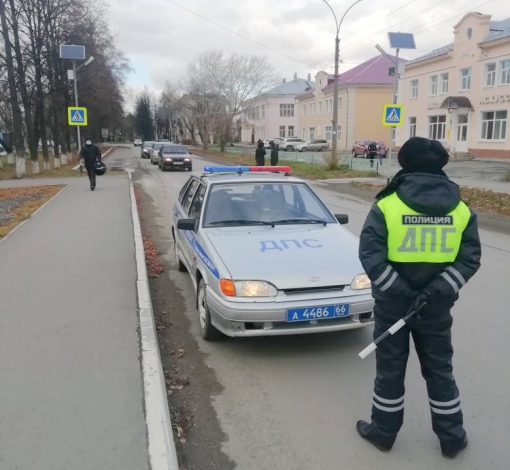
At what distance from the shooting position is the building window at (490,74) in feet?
115

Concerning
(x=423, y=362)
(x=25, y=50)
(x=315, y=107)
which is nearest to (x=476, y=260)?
(x=423, y=362)

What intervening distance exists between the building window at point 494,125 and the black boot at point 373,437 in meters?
35.4

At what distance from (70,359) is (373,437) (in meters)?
2.48

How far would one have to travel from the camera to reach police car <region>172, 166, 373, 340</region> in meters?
4.27

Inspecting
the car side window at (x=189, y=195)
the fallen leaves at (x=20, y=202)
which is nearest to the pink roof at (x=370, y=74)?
the fallen leaves at (x=20, y=202)

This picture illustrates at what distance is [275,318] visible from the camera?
4211 millimetres

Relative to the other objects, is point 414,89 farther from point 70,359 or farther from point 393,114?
point 70,359

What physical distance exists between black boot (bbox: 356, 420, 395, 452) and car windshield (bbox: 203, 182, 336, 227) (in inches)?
108

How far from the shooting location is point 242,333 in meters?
4.32

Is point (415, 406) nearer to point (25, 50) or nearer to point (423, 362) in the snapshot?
point (423, 362)

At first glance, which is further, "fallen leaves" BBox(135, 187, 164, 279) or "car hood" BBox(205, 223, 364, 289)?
"fallen leaves" BBox(135, 187, 164, 279)

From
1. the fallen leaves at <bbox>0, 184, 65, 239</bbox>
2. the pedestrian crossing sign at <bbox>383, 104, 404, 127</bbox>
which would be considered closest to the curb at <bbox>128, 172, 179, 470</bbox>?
the fallen leaves at <bbox>0, 184, 65, 239</bbox>

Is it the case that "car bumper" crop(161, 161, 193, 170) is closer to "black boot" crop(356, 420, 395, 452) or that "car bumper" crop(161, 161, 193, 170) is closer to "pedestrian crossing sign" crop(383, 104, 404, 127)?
"pedestrian crossing sign" crop(383, 104, 404, 127)

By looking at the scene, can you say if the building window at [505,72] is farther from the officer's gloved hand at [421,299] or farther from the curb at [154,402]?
the officer's gloved hand at [421,299]
